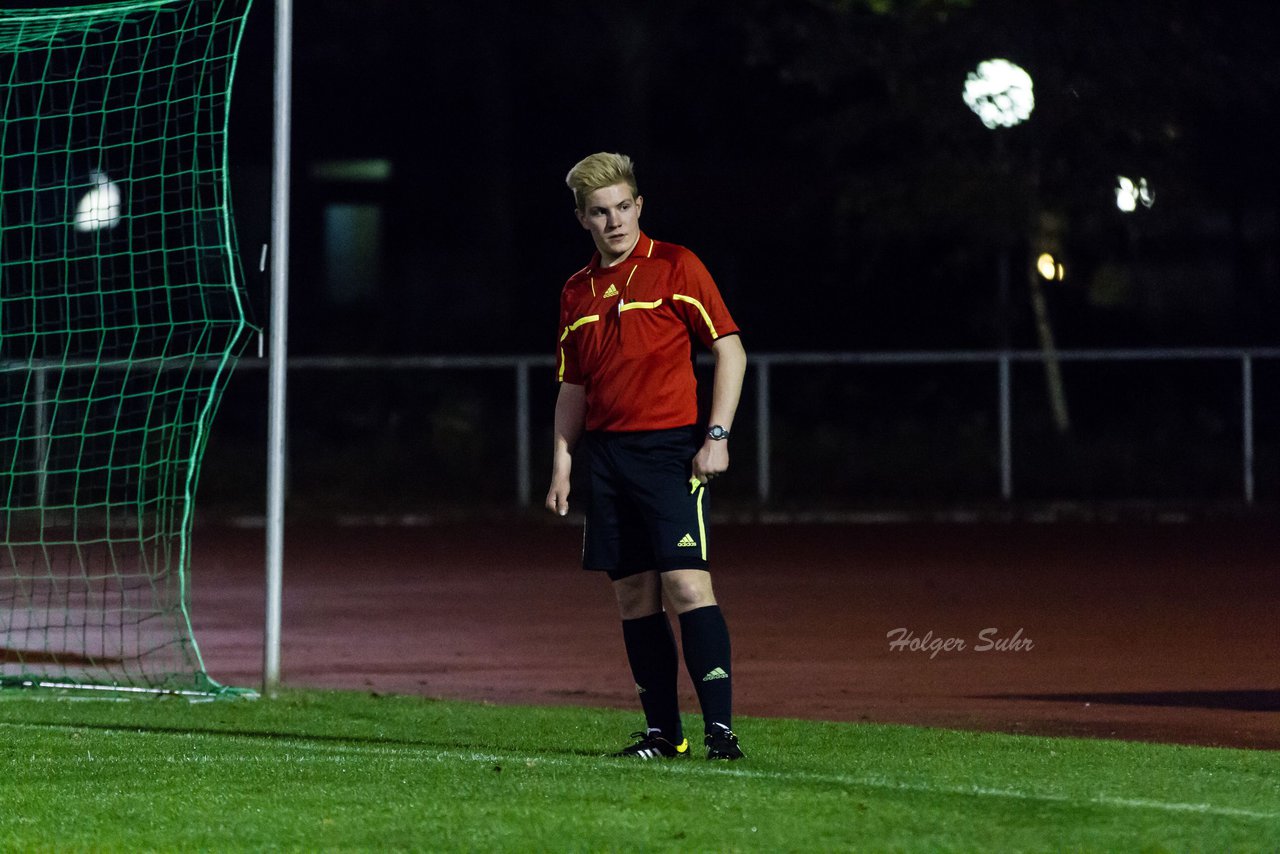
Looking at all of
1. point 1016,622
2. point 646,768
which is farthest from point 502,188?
point 646,768

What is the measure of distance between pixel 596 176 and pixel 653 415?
81cm

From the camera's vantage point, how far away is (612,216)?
7262mm

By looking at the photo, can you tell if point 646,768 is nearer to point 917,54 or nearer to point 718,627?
point 718,627

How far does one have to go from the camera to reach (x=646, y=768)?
7.02 metres

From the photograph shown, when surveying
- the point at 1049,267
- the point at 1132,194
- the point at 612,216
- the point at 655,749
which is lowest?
the point at 655,749

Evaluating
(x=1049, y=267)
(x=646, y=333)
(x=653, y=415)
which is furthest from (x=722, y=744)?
(x=1049, y=267)

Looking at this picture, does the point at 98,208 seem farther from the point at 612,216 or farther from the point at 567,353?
the point at 612,216

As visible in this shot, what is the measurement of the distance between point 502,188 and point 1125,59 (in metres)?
12.0

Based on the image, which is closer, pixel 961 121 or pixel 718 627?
pixel 718 627

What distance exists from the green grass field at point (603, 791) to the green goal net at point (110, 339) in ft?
7.09

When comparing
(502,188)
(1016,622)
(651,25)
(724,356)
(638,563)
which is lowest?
(1016,622)

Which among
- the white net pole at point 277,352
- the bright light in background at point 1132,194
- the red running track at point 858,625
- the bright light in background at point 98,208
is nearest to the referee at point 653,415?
the red running track at point 858,625

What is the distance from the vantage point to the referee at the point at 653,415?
715 centimetres

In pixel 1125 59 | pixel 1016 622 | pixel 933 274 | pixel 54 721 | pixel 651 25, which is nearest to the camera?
pixel 54 721
